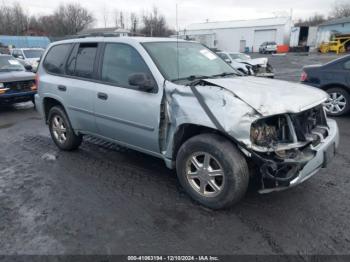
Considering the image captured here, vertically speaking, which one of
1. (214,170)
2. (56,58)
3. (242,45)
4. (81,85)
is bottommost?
(242,45)

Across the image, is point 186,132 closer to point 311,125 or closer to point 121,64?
point 121,64

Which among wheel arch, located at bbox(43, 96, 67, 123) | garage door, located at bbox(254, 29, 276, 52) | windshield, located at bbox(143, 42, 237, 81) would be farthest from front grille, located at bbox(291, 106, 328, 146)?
garage door, located at bbox(254, 29, 276, 52)

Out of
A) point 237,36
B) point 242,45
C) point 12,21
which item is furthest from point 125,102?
point 12,21

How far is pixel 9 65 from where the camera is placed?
31.9 feet

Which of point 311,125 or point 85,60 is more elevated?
point 85,60

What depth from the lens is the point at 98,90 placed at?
4105 mm

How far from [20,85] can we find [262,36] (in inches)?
2102

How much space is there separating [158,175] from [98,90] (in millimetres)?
1436

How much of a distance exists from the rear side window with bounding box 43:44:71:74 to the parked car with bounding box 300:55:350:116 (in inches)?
228

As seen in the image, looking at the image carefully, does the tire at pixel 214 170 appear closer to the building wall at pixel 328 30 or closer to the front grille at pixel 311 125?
the front grille at pixel 311 125

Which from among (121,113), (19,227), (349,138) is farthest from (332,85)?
(19,227)

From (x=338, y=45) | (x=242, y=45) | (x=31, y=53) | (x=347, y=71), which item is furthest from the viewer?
(x=242, y=45)

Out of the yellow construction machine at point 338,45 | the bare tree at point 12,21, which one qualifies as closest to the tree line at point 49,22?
the bare tree at point 12,21

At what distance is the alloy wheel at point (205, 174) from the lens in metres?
3.15
